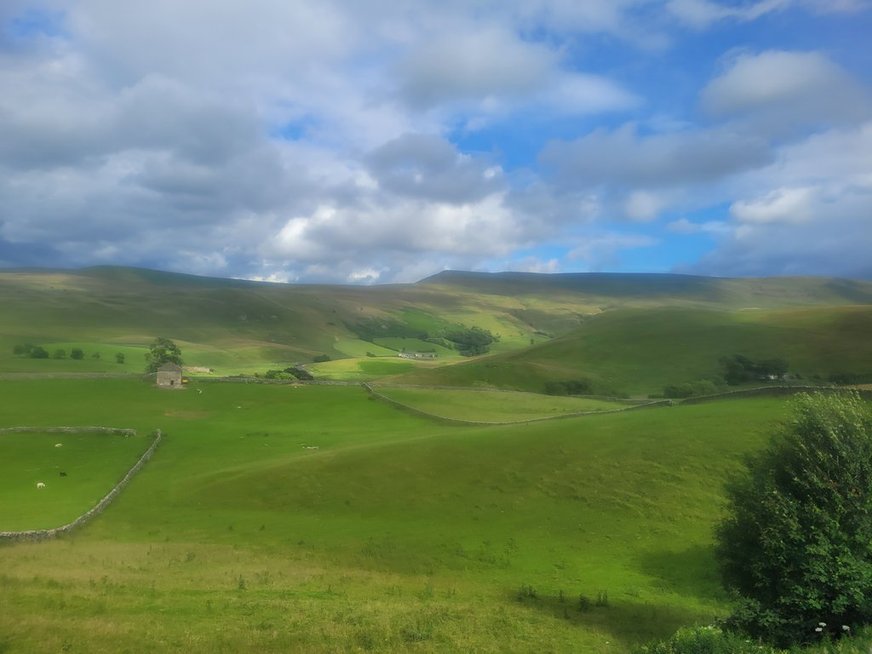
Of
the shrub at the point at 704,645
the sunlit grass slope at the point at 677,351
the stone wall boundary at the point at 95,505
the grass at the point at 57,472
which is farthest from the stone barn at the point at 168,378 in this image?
the shrub at the point at 704,645

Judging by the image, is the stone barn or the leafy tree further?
the leafy tree

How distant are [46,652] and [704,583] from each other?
27170mm

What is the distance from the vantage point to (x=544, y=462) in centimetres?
4831

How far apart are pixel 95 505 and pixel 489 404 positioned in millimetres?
56971

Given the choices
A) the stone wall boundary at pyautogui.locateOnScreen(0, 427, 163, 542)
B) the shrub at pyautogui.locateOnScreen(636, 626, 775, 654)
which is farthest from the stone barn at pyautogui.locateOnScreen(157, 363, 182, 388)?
the shrub at pyautogui.locateOnScreen(636, 626, 775, 654)

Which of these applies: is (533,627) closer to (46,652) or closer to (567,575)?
(567,575)

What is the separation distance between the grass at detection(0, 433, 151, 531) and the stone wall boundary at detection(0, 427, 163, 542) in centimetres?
87

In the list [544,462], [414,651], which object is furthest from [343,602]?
[544,462]

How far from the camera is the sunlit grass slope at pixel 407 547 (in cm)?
2177

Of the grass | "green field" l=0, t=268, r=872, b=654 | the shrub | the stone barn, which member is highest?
the shrub

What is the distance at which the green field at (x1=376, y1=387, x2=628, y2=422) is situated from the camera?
83.2 m

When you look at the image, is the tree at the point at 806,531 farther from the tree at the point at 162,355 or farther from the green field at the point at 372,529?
the tree at the point at 162,355

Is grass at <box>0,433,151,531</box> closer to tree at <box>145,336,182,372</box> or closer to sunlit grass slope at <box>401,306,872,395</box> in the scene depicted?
sunlit grass slope at <box>401,306,872,395</box>

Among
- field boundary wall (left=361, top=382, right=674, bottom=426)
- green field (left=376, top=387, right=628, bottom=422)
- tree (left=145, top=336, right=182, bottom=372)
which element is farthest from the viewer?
tree (left=145, top=336, right=182, bottom=372)
